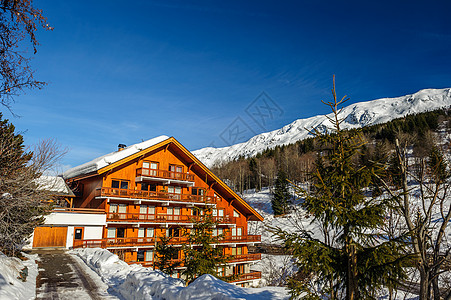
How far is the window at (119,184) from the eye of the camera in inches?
1172

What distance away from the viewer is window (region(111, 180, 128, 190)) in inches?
1172

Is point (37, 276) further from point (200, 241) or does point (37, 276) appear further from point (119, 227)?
Answer: point (119, 227)

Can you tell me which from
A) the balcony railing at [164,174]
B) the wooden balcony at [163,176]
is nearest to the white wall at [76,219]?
the wooden balcony at [163,176]

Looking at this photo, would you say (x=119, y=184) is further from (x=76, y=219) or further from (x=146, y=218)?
(x=76, y=219)

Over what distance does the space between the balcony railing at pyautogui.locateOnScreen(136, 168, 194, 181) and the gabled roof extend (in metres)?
1.55

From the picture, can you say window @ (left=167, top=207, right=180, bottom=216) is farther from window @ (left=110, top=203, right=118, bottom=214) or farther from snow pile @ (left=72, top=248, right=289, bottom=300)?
snow pile @ (left=72, top=248, right=289, bottom=300)

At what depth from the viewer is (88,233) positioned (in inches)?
1073

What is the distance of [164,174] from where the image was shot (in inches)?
1255

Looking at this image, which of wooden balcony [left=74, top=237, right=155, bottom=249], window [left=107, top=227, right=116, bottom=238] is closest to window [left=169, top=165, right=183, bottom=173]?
wooden balcony [left=74, top=237, right=155, bottom=249]

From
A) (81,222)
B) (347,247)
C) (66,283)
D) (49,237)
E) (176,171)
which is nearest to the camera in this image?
(347,247)

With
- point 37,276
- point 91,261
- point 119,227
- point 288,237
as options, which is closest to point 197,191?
point 119,227

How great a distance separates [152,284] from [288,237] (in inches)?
227

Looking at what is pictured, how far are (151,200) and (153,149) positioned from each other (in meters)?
5.42

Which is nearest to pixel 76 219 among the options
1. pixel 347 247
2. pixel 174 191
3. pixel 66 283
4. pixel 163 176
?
pixel 163 176
